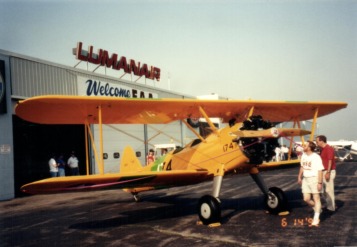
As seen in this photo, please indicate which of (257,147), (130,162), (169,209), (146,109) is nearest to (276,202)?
(257,147)

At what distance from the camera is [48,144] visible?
2569 cm

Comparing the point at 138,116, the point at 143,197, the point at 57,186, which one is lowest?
the point at 143,197

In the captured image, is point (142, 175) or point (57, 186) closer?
point (57, 186)

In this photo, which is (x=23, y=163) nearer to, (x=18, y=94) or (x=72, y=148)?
(x=72, y=148)

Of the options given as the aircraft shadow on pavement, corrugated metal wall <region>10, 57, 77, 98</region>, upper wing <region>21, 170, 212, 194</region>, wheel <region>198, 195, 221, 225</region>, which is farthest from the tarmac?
corrugated metal wall <region>10, 57, 77, 98</region>

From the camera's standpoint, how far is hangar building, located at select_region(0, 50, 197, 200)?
45.3ft

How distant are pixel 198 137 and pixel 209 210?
5.80 ft

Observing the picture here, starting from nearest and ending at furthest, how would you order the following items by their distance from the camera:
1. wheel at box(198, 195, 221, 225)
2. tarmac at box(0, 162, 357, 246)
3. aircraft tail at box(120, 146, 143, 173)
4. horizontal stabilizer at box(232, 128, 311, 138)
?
tarmac at box(0, 162, 357, 246)
horizontal stabilizer at box(232, 128, 311, 138)
wheel at box(198, 195, 221, 225)
aircraft tail at box(120, 146, 143, 173)

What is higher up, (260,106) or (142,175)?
(260,106)

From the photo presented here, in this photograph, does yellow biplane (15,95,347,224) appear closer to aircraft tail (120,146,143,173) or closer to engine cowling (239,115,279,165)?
engine cowling (239,115,279,165)

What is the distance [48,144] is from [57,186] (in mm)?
21200

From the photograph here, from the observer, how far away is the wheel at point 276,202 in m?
7.61

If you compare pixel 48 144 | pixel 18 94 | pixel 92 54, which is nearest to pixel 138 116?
pixel 18 94
